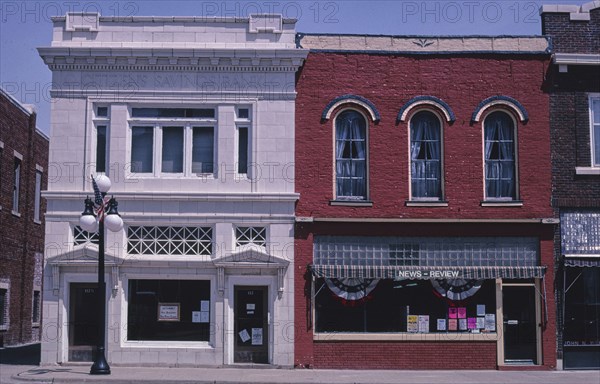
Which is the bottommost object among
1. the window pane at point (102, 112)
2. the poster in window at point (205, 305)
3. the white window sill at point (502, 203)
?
the poster in window at point (205, 305)

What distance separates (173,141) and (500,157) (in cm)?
884

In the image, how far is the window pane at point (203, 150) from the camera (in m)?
22.8

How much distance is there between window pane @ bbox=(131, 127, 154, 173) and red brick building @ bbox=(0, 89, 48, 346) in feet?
25.7

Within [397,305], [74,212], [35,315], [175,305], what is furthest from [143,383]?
[35,315]

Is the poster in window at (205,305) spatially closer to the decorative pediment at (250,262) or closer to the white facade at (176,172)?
the white facade at (176,172)

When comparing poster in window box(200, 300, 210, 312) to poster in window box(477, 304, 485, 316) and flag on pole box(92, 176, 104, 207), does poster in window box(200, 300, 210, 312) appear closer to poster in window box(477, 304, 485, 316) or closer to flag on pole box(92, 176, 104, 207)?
flag on pole box(92, 176, 104, 207)

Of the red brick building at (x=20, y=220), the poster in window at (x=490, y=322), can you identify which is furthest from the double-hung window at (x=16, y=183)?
the poster in window at (x=490, y=322)

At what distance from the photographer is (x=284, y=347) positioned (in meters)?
22.2

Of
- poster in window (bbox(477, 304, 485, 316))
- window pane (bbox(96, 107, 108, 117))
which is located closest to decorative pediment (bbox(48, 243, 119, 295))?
window pane (bbox(96, 107, 108, 117))

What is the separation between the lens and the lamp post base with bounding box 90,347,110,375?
1997 cm

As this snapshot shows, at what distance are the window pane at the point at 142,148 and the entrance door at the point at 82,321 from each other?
333 cm

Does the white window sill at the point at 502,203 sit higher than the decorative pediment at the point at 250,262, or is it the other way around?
the white window sill at the point at 502,203

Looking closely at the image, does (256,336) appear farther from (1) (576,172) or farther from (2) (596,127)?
(2) (596,127)

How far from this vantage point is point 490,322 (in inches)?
891
